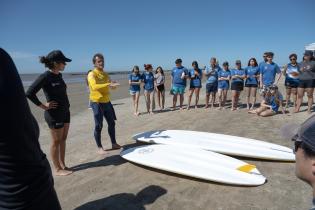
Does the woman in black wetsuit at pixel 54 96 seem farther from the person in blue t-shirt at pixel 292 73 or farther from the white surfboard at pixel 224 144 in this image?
the person in blue t-shirt at pixel 292 73

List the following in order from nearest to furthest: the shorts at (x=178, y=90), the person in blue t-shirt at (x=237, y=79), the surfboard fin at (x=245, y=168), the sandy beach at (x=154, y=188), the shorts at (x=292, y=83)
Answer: the sandy beach at (x=154, y=188) < the surfboard fin at (x=245, y=168) < the shorts at (x=292, y=83) < the person in blue t-shirt at (x=237, y=79) < the shorts at (x=178, y=90)

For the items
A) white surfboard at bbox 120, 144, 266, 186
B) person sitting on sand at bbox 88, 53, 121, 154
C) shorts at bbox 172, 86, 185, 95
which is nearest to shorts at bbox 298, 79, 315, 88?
shorts at bbox 172, 86, 185, 95

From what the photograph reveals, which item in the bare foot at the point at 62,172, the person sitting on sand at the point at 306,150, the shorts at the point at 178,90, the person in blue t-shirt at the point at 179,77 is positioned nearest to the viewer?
the person sitting on sand at the point at 306,150

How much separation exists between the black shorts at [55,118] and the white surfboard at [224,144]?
197cm

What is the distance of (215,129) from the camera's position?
266 inches

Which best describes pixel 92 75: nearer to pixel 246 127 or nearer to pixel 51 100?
pixel 51 100

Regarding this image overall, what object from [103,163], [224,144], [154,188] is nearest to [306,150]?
[154,188]

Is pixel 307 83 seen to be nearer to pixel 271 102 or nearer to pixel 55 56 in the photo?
pixel 271 102

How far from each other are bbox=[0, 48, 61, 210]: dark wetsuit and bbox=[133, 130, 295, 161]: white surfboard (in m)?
3.80

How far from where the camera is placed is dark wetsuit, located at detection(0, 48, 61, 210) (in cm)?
118

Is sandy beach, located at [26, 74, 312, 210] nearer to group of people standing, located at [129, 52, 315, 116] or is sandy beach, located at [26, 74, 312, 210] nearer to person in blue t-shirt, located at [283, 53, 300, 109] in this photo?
group of people standing, located at [129, 52, 315, 116]

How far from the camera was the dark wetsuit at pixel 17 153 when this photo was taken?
118 cm

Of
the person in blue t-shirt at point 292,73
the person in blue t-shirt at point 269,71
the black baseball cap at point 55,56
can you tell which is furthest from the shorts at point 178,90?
the black baseball cap at point 55,56

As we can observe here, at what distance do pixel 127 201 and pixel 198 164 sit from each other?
4.31 feet
